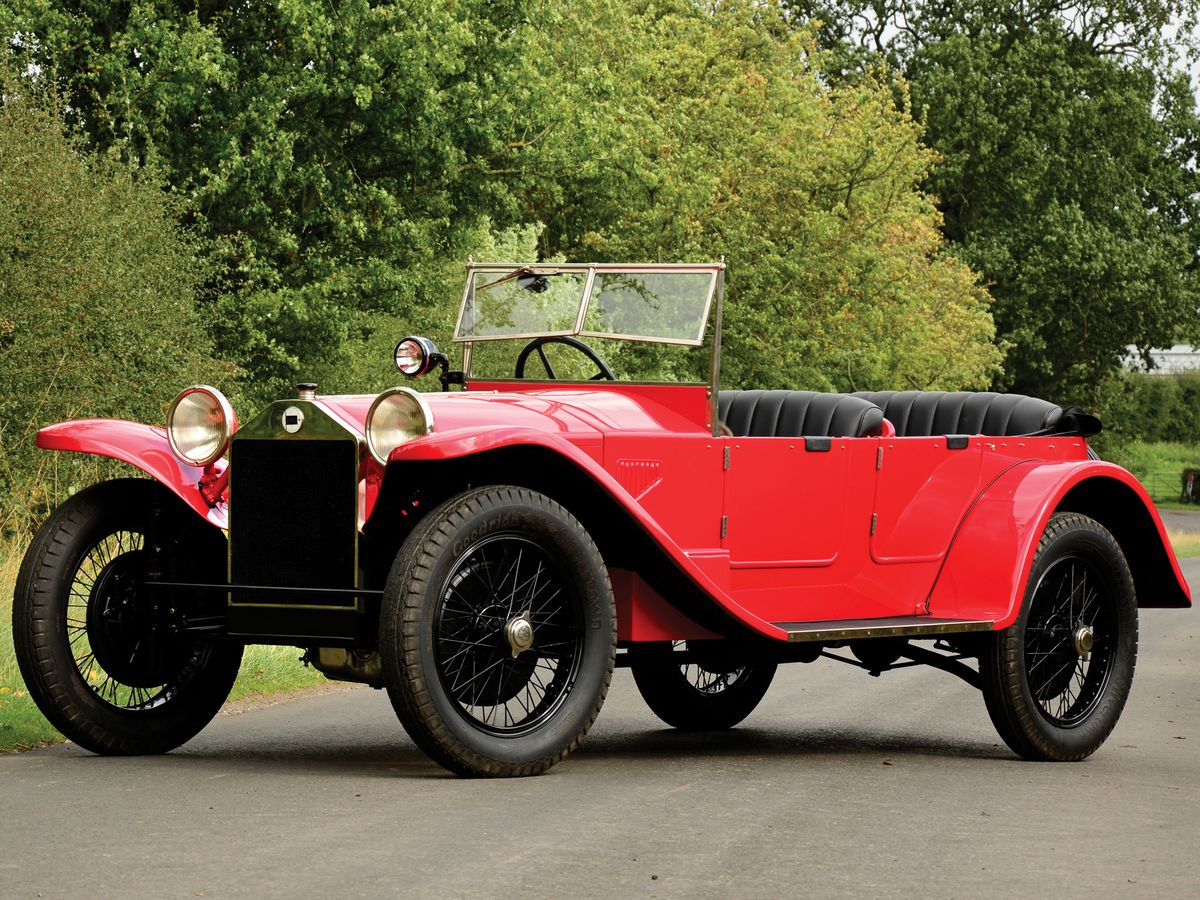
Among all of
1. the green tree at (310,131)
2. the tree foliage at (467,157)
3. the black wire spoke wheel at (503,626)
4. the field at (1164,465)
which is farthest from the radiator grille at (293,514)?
the field at (1164,465)

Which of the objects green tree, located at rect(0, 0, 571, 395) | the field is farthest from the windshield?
the field

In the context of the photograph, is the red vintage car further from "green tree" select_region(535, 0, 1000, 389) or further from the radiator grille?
"green tree" select_region(535, 0, 1000, 389)

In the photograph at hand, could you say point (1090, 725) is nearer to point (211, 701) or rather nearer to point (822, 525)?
point (822, 525)

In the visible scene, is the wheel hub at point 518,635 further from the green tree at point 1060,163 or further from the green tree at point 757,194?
the green tree at point 1060,163

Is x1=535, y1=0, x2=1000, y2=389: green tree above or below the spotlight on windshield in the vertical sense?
above

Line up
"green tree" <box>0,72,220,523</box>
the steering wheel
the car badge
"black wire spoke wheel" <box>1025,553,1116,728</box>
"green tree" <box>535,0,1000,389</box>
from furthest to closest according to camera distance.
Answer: "green tree" <box>535,0,1000,389</box> → "green tree" <box>0,72,220,523</box> → "black wire spoke wheel" <box>1025,553,1116,728</box> → the steering wheel → the car badge

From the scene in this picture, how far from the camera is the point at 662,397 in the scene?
26.2ft

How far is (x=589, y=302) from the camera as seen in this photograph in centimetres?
835

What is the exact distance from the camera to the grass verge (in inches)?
313

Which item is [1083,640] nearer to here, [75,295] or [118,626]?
[118,626]

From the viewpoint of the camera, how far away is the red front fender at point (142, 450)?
23.9 feet

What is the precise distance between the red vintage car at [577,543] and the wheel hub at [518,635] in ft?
0.05

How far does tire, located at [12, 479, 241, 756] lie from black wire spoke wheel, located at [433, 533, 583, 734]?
1.38 metres

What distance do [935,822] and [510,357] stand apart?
136 inches
